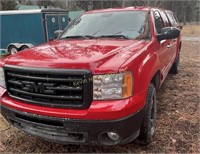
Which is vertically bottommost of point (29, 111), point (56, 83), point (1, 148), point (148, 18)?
point (1, 148)

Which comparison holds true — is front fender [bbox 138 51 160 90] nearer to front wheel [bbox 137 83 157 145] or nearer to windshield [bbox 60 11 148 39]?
front wheel [bbox 137 83 157 145]

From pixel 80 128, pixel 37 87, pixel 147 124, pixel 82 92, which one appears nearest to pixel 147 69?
pixel 147 124

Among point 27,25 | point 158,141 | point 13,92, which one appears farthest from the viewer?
point 27,25

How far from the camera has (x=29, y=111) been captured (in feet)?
9.84

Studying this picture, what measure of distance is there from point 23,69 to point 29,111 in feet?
1.54

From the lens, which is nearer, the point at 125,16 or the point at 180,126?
the point at 180,126

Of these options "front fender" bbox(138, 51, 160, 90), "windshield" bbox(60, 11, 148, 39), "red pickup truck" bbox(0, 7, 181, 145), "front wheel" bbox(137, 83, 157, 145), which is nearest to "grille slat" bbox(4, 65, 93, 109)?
"red pickup truck" bbox(0, 7, 181, 145)

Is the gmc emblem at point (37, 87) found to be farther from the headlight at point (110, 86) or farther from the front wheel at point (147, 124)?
the front wheel at point (147, 124)

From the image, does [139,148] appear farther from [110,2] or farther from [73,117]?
[110,2]

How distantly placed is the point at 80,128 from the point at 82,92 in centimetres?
37

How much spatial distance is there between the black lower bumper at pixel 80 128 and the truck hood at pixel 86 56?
1.79 feet

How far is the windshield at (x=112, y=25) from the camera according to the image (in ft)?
13.4

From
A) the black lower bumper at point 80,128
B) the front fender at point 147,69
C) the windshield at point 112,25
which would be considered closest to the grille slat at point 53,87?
the black lower bumper at point 80,128

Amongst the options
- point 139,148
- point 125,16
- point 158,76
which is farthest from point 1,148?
point 125,16
